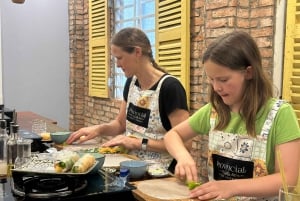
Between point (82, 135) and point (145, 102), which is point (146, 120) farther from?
point (82, 135)

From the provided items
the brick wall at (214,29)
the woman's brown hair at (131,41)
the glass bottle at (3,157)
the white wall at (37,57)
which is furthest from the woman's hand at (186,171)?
the white wall at (37,57)

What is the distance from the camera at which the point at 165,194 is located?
4.31 ft

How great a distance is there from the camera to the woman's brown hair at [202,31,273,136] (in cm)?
143

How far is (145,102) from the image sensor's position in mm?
2150

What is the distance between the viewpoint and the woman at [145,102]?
202 cm

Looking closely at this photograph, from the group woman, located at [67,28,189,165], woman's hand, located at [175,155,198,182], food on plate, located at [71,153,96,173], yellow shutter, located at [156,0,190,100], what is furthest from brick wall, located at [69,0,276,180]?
food on plate, located at [71,153,96,173]

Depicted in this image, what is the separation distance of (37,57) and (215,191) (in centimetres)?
447

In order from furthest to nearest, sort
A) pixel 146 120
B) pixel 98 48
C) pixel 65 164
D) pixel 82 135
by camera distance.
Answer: pixel 98 48, pixel 82 135, pixel 146 120, pixel 65 164

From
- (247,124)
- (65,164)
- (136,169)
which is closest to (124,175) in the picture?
(136,169)

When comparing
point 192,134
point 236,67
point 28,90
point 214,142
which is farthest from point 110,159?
point 28,90

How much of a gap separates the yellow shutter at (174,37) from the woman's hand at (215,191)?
185cm

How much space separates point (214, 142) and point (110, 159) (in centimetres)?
51

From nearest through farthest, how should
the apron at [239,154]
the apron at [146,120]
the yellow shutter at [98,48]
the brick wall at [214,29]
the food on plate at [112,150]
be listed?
the apron at [239,154] < the food on plate at [112,150] < the apron at [146,120] < the brick wall at [214,29] < the yellow shutter at [98,48]

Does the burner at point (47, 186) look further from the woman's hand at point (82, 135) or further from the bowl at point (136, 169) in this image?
the woman's hand at point (82, 135)
